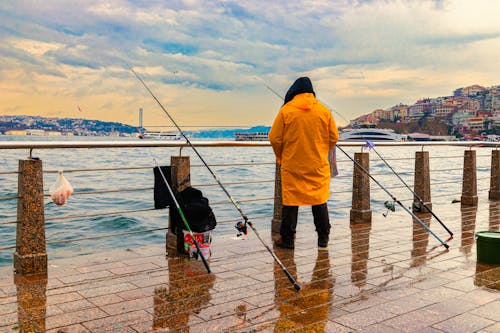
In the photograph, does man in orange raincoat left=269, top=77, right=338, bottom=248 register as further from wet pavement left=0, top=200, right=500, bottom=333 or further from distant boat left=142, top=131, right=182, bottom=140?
distant boat left=142, top=131, right=182, bottom=140

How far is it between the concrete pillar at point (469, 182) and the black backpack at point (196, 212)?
19.0 feet

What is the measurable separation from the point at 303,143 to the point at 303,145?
0.02 metres

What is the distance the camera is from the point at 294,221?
5.07 meters

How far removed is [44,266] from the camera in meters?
4.28

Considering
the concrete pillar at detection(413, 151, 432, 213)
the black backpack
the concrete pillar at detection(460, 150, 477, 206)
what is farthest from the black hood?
the concrete pillar at detection(460, 150, 477, 206)

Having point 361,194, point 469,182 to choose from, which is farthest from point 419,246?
point 469,182

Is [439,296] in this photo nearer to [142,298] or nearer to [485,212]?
[142,298]

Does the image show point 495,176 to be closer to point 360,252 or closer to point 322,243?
point 360,252

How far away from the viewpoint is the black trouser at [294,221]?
5.00 meters

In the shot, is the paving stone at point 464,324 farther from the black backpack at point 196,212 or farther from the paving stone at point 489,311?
the black backpack at point 196,212

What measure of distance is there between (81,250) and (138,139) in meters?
4.45

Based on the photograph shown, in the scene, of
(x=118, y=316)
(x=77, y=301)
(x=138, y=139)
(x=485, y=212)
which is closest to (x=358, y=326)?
(x=118, y=316)

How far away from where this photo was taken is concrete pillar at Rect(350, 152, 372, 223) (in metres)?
6.90

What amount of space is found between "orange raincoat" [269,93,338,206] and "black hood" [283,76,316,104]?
39 mm
